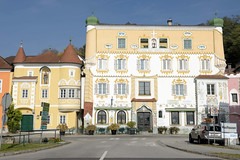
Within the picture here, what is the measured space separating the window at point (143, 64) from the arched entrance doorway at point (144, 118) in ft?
18.2

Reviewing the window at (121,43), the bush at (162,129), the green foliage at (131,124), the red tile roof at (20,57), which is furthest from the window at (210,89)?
the red tile roof at (20,57)

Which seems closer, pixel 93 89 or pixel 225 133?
pixel 225 133

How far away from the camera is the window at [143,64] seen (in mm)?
43281

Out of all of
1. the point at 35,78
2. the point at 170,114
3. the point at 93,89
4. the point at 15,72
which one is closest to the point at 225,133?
the point at 170,114

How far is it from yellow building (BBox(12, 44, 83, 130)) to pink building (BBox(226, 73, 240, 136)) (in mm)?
21170

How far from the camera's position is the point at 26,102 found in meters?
41.7

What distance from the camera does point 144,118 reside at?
1666 inches

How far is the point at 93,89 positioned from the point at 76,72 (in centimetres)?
351

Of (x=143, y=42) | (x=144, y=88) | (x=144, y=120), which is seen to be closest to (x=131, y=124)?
(x=144, y=120)

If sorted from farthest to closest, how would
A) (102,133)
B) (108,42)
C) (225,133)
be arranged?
1. (108,42)
2. (102,133)
3. (225,133)

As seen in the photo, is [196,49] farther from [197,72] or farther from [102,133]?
[102,133]

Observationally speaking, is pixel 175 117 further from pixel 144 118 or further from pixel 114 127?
pixel 114 127

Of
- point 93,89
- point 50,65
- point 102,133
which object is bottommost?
point 102,133

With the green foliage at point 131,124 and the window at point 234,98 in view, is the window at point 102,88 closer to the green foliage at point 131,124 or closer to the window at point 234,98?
the green foliage at point 131,124
